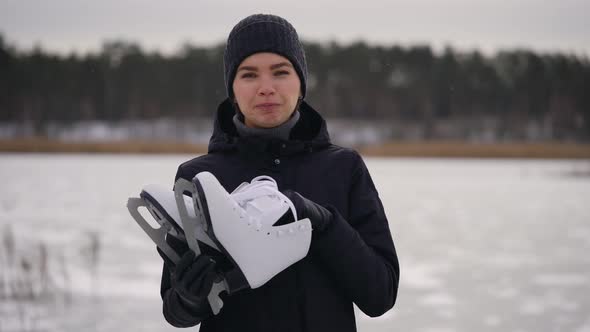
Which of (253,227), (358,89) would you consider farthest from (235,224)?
(358,89)

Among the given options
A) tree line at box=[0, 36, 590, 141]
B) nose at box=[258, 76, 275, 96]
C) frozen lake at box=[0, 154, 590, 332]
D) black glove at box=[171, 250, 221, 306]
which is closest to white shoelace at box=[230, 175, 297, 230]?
black glove at box=[171, 250, 221, 306]

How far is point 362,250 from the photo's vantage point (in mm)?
1508

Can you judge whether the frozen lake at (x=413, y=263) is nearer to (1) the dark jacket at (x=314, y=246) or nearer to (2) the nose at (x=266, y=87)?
(1) the dark jacket at (x=314, y=246)

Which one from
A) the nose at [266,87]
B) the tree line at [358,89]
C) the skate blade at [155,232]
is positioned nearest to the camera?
the skate blade at [155,232]

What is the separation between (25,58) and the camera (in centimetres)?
6353

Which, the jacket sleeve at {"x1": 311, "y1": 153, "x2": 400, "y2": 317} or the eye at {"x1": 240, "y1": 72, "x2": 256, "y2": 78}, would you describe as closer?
the jacket sleeve at {"x1": 311, "y1": 153, "x2": 400, "y2": 317}

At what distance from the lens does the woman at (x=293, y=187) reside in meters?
1.51

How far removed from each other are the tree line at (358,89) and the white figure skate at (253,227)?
56.5m

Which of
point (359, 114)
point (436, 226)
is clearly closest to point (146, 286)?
point (436, 226)

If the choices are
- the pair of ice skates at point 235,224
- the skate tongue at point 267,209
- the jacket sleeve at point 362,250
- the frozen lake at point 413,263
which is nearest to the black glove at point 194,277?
the pair of ice skates at point 235,224

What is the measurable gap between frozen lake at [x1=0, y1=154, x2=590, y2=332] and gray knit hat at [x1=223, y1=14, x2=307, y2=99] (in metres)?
3.97

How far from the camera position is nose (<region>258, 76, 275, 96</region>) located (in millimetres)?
1557

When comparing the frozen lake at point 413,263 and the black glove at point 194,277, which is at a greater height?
the black glove at point 194,277

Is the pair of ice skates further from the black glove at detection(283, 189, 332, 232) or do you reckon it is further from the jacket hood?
the jacket hood
